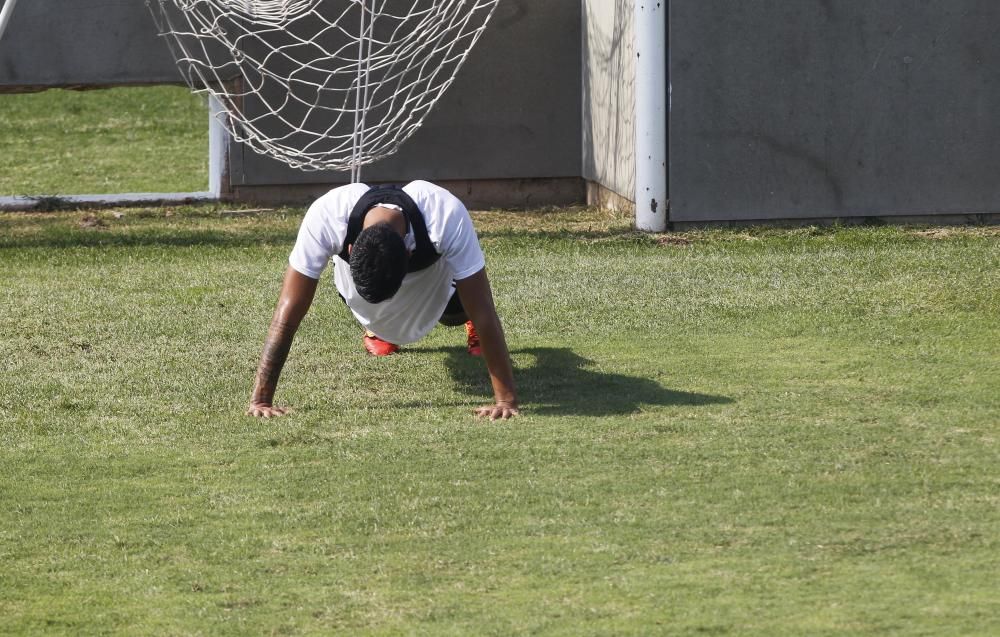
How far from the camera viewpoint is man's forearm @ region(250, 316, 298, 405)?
546 cm

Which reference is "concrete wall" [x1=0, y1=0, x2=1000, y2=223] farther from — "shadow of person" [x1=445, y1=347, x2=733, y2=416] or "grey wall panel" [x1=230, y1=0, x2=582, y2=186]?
"shadow of person" [x1=445, y1=347, x2=733, y2=416]

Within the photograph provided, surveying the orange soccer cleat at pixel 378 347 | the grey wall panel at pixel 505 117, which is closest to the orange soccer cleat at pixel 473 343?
the orange soccer cleat at pixel 378 347

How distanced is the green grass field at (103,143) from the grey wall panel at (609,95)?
405 cm

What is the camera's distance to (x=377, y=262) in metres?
5.01

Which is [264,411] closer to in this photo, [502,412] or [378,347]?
[502,412]

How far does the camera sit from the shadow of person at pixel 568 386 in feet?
18.7

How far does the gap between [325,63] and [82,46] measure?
1.91m

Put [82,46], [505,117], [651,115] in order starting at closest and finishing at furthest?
1. [651,115]
2. [82,46]
3. [505,117]

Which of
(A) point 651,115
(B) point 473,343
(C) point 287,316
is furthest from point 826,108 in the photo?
(C) point 287,316

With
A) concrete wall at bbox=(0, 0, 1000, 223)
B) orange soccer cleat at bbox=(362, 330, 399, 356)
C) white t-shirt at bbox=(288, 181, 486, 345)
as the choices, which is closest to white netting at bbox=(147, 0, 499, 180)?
concrete wall at bbox=(0, 0, 1000, 223)

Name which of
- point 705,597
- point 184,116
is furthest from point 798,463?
point 184,116

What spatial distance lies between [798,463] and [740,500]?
45 centimetres

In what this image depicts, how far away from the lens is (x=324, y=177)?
1159cm

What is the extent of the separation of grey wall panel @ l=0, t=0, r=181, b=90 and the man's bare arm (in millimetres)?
6575
